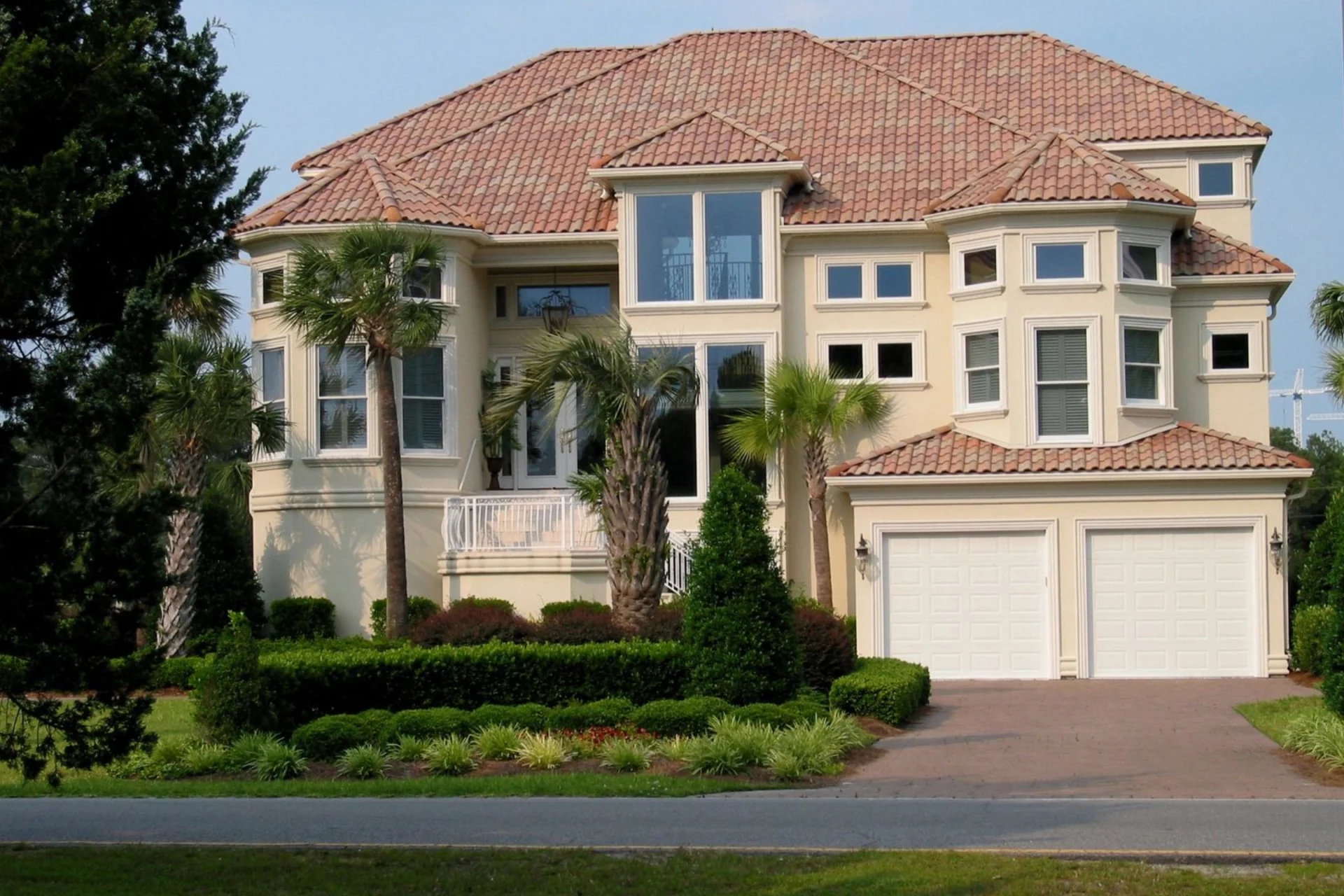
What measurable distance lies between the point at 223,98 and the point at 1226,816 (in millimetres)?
9412

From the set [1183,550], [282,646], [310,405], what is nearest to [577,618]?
[282,646]

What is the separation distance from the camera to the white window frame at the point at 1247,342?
28.4 m

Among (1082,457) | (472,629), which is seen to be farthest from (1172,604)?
(472,629)

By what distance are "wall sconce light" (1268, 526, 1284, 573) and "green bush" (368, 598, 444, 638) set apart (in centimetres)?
1326

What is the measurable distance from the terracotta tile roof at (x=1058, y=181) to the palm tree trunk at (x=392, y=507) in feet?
31.7

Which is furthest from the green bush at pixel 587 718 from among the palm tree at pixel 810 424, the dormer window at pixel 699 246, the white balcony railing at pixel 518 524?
the dormer window at pixel 699 246

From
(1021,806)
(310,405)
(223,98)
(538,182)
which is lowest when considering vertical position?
(1021,806)

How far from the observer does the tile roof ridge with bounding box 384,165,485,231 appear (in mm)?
28703

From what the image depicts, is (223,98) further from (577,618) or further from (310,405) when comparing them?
(310,405)

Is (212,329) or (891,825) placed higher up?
(212,329)

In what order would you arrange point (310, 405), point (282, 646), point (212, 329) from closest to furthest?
point (282, 646), point (310, 405), point (212, 329)

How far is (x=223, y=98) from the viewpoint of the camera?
1197 centimetres

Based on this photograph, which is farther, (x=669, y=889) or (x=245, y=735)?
(x=245, y=735)

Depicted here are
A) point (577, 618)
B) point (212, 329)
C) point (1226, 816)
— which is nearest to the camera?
point (1226, 816)
